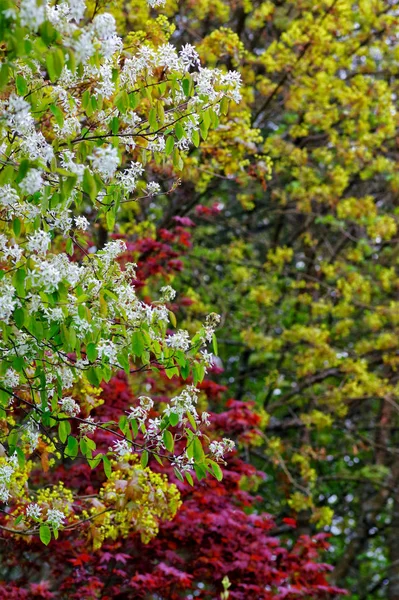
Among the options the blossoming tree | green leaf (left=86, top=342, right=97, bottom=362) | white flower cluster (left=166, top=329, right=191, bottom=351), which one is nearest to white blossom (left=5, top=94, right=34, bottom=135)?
the blossoming tree

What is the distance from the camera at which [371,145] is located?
9.62m

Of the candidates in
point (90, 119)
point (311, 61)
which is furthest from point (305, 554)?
point (311, 61)

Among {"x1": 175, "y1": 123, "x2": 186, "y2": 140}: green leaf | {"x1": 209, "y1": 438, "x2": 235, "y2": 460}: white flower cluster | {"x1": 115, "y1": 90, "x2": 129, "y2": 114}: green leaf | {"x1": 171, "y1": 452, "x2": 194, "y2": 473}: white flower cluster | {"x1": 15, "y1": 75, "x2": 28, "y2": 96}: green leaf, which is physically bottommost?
{"x1": 171, "y1": 452, "x2": 194, "y2": 473}: white flower cluster

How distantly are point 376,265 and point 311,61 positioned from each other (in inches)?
133

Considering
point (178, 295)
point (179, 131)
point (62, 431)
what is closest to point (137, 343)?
point (62, 431)

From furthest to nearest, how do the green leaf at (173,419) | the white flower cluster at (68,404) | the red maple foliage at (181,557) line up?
the red maple foliage at (181,557)
the white flower cluster at (68,404)
the green leaf at (173,419)

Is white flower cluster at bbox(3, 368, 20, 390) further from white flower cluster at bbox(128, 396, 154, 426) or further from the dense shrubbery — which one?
white flower cluster at bbox(128, 396, 154, 426)

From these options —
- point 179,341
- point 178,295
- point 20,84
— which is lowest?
point 179,341

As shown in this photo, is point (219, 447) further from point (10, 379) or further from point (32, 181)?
point (32, 181)

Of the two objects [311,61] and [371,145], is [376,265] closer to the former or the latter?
[371,145]

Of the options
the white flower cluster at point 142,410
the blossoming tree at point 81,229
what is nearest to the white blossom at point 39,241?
the blossoming tree at point 81,229

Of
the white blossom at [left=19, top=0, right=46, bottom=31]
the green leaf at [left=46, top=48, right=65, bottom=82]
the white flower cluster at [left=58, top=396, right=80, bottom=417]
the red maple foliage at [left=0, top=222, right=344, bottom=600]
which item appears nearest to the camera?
the white blossom at [left=19, top=0, right=46, bottom=31]

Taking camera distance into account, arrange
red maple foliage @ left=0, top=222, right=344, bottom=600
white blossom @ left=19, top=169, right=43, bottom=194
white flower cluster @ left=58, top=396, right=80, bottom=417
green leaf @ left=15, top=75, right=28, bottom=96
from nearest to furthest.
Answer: white blossom @ left=19, top=169, right=43, bottom=194 → green leaf @ left=15, top=75, right=28, bottom=96 → white flower cluster @ left=58, top=396, right=80, bottom=417 → red maple foliage @ left=0, top=222, right=344, bottom=600

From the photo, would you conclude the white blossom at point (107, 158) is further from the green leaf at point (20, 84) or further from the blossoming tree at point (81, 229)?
the green leaf at point (20, 84)
